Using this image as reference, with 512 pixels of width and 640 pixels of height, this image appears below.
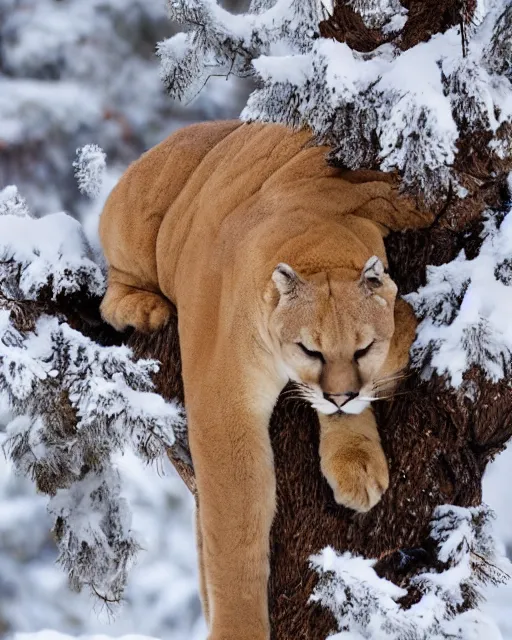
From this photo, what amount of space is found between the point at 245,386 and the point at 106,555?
33.1 inches

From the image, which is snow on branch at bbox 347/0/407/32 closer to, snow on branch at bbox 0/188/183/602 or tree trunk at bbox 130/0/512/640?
tree trunk at bbox 130/0/512/640

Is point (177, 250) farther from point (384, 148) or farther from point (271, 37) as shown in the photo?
point (384, 148)

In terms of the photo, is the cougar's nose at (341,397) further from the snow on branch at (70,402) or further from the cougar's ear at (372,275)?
the snow on branch at (70,402)

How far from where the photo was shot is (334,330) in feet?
8.68

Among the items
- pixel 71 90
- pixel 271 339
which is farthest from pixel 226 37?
pixel 71 90

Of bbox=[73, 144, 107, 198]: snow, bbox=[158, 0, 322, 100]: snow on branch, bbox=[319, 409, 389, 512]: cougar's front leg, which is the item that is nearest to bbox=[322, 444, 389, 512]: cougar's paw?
bbox=[319, 409, 389, 512]: cougar's front leg

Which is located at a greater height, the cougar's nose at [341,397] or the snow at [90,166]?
the cougar's nose at [341,397]

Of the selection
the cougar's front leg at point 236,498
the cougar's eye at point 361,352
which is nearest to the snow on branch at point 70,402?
the cougar's front leg at point 236,498

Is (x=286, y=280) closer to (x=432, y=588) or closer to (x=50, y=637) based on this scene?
(x=432, y=588)

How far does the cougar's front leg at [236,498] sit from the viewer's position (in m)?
2.68

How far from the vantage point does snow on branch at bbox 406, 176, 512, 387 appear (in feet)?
7.79

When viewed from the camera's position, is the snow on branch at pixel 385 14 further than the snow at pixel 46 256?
No

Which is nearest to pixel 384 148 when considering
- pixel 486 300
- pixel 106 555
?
pixel 486 300

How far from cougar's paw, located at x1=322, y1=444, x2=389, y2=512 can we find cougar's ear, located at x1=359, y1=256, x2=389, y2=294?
0.42 meters
